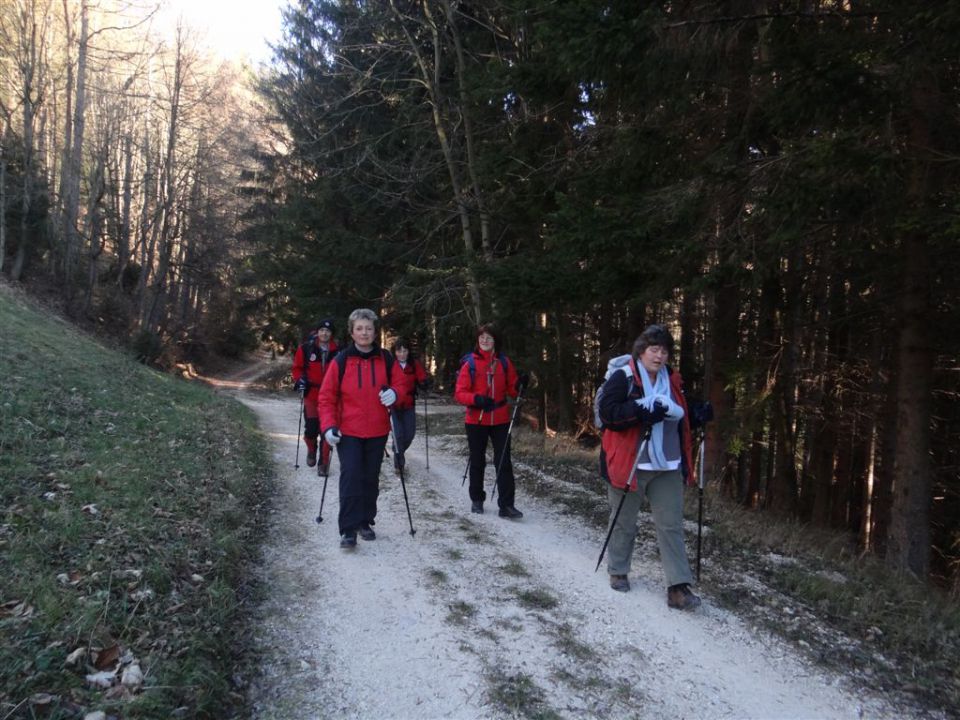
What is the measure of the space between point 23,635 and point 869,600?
5.98 m

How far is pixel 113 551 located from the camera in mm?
4527

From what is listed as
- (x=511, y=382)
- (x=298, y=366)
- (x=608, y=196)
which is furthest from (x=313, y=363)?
(x=608, y=196)

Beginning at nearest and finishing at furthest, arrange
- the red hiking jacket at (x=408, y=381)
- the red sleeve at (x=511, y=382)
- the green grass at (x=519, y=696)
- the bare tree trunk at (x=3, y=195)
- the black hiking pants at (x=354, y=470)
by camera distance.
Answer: the green grass at (x=519, y=696) → the black hiking pants at (x=354, y=470) → the red hiking jacket at (x=408, y=381) → the red sleeve at (x=511, y=382) → the bare tree trunk at (x=3, y=195)

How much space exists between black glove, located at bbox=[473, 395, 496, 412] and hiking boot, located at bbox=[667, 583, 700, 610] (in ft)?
10.0

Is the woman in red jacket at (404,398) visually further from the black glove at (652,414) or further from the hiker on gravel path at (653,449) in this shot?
the black glove at (652,414)

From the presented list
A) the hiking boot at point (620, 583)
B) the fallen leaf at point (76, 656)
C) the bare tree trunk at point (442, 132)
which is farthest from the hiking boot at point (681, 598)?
the bare tree trunk at point (442, 132)

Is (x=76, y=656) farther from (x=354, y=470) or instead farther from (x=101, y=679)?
(x=354, y=470)

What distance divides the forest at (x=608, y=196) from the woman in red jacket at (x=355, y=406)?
11.2 feet

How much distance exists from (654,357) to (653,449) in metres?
0.75

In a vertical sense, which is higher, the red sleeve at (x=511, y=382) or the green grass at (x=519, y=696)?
the red sleeve at (x=511, y=382)

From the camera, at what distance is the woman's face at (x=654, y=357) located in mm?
4863

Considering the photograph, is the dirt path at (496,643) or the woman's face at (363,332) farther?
the woman's face at (363,332)

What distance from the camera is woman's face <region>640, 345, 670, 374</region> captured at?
4.86 m

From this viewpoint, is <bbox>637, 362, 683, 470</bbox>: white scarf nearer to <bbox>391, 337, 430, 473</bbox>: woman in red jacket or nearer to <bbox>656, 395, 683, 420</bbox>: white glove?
<bbox>656, 395, 683, 420</bbox>: white glove
